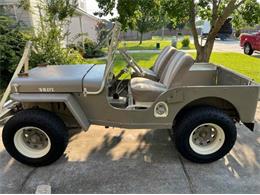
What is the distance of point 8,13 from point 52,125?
714cm

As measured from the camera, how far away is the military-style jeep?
2822mm

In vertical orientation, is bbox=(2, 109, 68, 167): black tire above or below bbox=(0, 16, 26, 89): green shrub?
below

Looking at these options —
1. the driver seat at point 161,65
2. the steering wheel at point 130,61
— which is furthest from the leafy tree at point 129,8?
the steering wheel at point 130,61

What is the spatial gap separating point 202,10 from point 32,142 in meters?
5.37

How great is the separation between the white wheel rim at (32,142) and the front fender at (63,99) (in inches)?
14.2

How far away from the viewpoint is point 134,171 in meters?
2.88

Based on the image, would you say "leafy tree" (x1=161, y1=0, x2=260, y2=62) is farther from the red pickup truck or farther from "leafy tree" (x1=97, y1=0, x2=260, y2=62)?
the red pickup truck

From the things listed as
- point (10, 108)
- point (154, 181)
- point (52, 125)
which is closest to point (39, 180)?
point (52, 125)

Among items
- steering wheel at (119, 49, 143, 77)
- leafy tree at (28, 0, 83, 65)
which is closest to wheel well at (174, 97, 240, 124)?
steering wheel at (119, 49, 143, 77)

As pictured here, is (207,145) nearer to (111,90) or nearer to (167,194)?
(167,194)

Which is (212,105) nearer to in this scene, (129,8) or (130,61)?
(130,61)

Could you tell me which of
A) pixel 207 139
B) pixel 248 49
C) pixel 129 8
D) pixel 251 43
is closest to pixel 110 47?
pixel 207 139

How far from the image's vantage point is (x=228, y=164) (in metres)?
3.01

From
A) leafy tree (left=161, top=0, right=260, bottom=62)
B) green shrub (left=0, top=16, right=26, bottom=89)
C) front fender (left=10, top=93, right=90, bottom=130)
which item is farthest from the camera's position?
green shrub (left=0, top=16, right=26, bottom=89)
